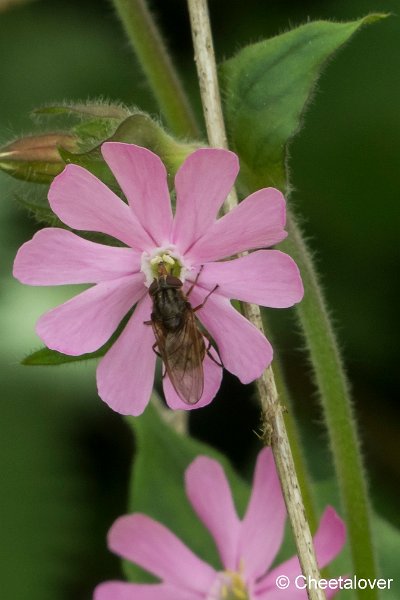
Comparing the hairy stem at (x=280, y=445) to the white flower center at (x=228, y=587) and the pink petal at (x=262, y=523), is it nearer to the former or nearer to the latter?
the pink petal at (x=262, y=523)

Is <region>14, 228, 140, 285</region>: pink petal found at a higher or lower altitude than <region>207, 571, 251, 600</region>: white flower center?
higher

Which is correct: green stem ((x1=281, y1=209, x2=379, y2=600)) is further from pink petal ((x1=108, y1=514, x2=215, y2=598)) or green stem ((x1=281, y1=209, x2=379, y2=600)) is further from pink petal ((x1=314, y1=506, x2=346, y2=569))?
pink petal ((x1=108, y1=514, x2=215, y2=598))

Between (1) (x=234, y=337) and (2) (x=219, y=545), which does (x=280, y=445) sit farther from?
(2) (x=219, y=545)

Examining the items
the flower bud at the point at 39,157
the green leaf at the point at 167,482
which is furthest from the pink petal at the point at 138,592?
the flower bud at the point at 39,157

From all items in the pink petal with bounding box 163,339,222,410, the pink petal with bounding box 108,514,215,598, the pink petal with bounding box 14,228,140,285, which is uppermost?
the pink petal with bounding box 14,228,140,285

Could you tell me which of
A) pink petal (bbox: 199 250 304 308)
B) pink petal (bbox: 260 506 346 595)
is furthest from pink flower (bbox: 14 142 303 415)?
pink petal (bbox: 260 506 346 595)

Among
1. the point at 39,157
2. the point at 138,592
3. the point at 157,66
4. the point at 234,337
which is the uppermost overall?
the point at 157,66

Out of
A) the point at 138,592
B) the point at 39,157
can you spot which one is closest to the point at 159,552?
the point at 138,592

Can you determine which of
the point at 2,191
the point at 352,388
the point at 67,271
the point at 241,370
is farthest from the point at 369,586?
the point at 2,191
